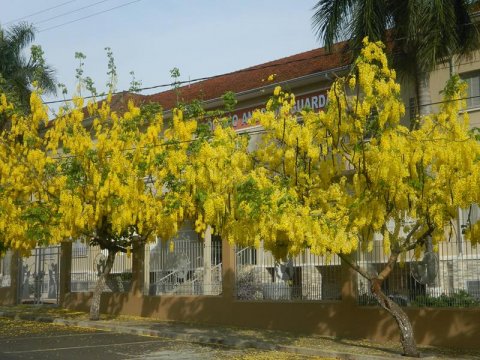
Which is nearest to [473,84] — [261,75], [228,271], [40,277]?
[261,75]

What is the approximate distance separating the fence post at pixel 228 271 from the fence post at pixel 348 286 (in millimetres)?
3886

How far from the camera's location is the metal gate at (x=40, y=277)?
26062 millimetres

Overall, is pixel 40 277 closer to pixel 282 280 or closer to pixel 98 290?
pixel 98 290

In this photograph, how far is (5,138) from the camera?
72.4ft

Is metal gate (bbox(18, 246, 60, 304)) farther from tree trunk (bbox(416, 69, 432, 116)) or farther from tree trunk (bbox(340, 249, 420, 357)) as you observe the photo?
tree trunk (bbox(340, 249, 420, 357))

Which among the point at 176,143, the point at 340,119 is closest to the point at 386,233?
the point at 340,119

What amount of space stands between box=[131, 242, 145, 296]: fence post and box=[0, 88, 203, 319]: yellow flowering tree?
258 millimetres

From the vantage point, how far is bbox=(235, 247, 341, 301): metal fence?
1680 centimetres

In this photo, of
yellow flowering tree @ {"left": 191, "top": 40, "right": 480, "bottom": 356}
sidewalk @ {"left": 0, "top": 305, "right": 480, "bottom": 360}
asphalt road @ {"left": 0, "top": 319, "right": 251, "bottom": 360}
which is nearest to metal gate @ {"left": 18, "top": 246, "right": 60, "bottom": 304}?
sidewalk @ {"left": 0, "top": 305, "right": 480, "bottom": 360}

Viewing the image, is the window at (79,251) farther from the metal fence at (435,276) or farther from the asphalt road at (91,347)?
the metal fence at (435,276)

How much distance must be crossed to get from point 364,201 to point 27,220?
11.3 m

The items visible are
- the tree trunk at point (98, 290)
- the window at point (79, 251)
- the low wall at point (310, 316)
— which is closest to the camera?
the low wall at point (310, 316)

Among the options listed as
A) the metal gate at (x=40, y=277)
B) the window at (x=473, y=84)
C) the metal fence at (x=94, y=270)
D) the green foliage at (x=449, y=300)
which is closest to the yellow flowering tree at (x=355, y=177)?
the green foliage at (x=449, y=300)

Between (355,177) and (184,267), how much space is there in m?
9.14
